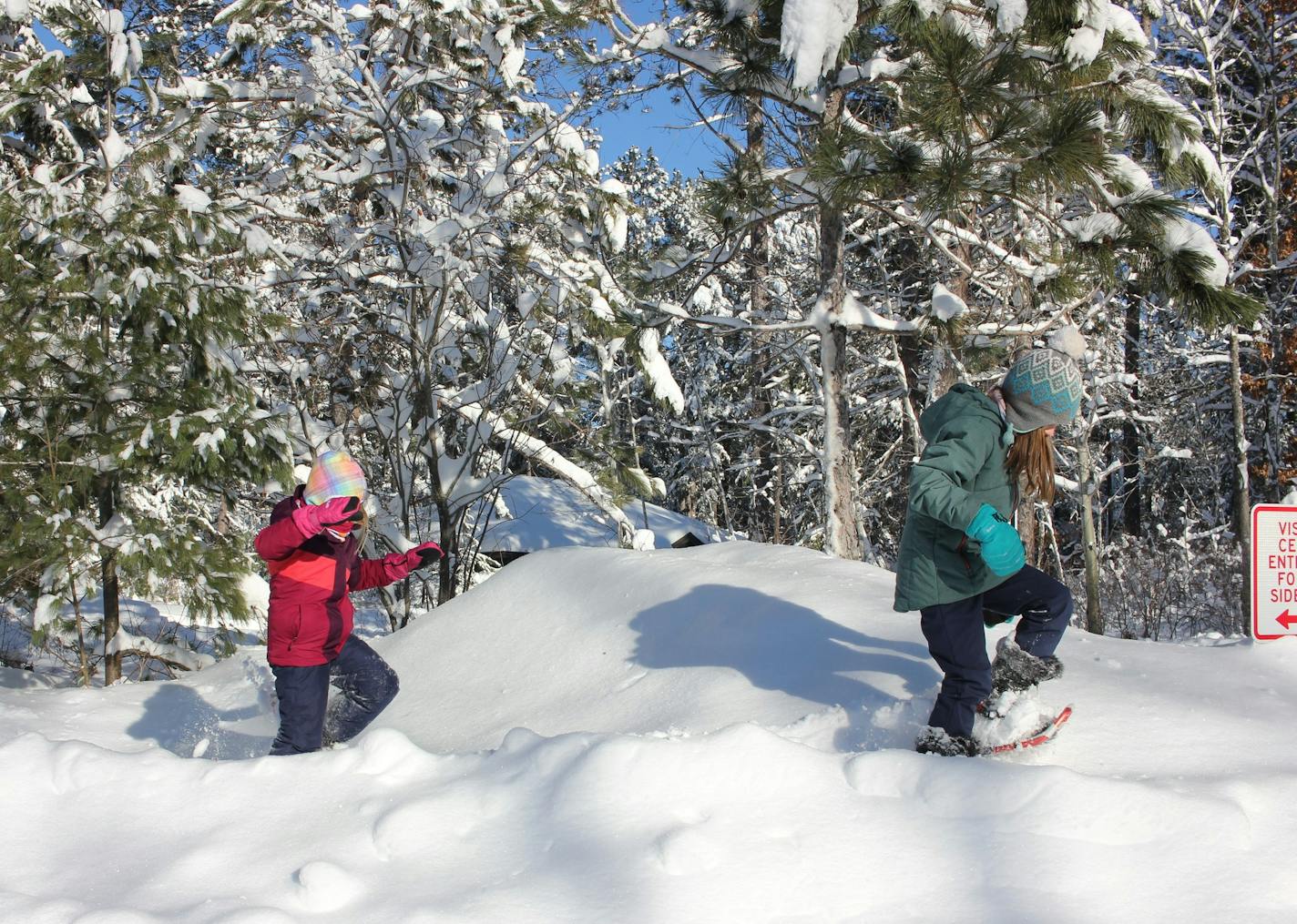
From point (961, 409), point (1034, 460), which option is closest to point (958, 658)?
point (1034, 460)

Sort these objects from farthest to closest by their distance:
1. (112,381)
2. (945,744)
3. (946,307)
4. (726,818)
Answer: (112,381)
(946,307)
(945,744)
(726,818)

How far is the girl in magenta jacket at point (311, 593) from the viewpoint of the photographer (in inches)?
141

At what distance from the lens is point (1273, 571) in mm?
4598

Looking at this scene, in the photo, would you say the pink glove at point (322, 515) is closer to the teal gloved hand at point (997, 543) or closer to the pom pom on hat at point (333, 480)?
the pom pom on hat at point (333, 480)

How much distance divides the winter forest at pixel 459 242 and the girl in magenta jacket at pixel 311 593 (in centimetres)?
266

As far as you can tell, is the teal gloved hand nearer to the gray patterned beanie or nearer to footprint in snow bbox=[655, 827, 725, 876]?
the gray patterned beanie

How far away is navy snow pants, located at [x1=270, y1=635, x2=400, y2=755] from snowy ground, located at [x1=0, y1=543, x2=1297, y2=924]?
0.86 meters

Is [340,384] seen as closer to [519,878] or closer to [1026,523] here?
[519,878]

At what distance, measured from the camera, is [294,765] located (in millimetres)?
2760

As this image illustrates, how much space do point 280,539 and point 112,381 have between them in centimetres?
379

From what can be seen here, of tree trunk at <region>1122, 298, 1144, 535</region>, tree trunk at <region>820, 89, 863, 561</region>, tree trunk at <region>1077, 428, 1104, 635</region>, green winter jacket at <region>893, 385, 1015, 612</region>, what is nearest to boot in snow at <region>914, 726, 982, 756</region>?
green winter jacket at <region>893, 385, 1015, 612</region>

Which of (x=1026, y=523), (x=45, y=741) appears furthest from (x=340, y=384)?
(x=1026, y=523)

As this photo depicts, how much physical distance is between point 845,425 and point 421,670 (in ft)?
10.4

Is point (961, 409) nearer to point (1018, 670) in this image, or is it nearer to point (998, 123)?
point (1018, 670)
